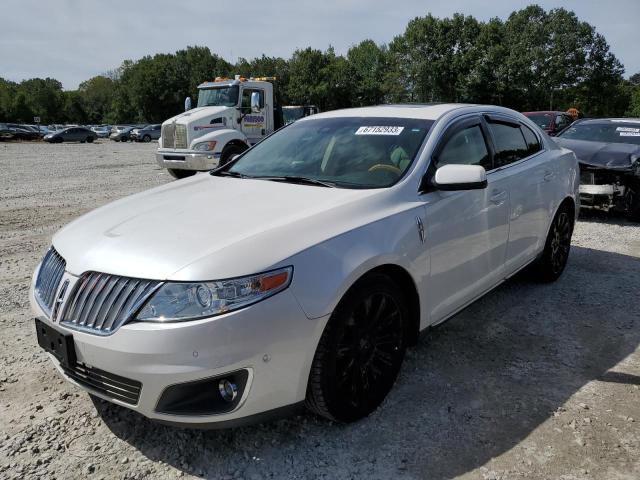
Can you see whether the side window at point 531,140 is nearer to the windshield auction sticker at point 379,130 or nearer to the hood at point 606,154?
the windshield auction sticker at point 379,130

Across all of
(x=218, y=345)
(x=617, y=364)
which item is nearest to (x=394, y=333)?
(x=218, y=345)

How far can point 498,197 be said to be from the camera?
12.0ft

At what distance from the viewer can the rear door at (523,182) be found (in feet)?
12.8

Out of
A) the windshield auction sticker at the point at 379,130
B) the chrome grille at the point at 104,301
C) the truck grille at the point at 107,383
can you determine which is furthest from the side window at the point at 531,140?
the truck grille at the point at 107,383

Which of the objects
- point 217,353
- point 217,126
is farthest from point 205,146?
point 217,353

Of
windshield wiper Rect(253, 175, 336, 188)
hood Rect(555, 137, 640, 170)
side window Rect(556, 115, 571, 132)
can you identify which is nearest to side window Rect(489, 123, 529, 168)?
windshield wiper Rect(253, 175, 336, 188)

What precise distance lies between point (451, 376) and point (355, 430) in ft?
2.80

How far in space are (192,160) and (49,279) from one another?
10.3m

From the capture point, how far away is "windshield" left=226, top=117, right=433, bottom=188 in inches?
125

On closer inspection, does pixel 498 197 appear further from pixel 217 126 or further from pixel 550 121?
pixel 550 121

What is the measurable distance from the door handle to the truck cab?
968 cm

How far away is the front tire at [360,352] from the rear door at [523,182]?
151 centimetres

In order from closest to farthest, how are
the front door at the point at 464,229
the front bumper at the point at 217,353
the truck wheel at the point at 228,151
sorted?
the front bumper at the point at 217,353, the front door at the point at 464,229, the truck wheel at the point at 228,151

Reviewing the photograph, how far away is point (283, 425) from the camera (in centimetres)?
270
